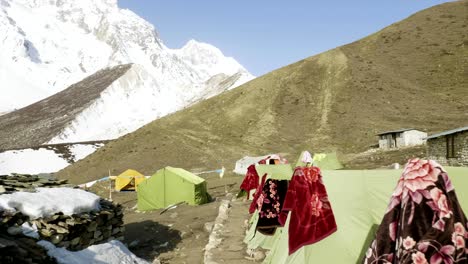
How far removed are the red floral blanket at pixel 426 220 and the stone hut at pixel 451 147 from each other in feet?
73.0

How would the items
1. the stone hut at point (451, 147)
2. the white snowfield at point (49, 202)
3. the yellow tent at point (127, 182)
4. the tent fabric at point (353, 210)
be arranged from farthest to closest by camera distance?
1. the yellow tent at point (127, 182)
2. the stone hut at point (451, 147)
3. the white snowfield at point (49, 202)
4. the tent fabric at point (353, 210)

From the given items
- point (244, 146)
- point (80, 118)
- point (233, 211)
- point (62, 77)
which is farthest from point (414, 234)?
point (62, 77)

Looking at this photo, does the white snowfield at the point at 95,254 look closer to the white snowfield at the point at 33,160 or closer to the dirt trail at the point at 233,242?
the dirt trail at the point at 233,242

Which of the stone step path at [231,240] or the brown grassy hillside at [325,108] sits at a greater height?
the brown grassy hillside at [325,108]

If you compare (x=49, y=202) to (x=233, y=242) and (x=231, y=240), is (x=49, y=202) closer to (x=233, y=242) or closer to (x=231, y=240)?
(x=233, y=242)

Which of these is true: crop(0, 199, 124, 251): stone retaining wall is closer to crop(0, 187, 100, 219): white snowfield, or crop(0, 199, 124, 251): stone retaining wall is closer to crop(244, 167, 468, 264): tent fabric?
crop(0, 187, 100, 219): white snowfield

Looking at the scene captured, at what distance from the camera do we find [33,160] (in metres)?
72.3

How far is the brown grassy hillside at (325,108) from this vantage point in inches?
2163

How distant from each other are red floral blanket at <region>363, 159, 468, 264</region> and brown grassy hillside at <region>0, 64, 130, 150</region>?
9721 cm

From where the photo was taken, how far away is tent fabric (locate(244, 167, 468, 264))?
654 cm

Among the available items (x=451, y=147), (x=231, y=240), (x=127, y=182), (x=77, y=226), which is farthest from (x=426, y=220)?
(x=127, y=182)

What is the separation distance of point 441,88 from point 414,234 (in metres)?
66.8

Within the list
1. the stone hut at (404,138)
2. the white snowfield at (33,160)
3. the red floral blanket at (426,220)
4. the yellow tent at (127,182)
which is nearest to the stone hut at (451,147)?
the stone hut at (404,138)

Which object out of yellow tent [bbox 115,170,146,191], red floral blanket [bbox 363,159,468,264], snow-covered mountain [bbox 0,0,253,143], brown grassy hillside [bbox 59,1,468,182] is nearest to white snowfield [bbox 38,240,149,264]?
red floral blanket [bbox 363,159,468,264]
